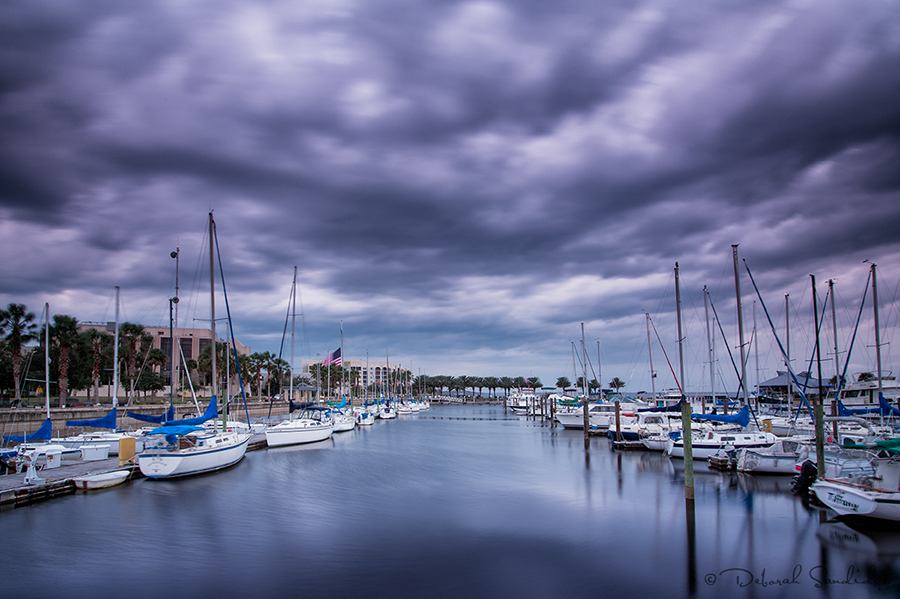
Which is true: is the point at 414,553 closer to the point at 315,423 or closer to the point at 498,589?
the point at 498,589

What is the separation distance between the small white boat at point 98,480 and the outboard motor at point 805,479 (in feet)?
118

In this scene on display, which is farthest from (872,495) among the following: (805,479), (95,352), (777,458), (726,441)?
(95,352)

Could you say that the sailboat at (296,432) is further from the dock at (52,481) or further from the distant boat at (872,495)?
the distant boat at (872,495)

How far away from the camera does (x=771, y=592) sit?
15.8m

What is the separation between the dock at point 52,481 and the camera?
24188 millimetres

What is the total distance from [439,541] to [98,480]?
19120mm

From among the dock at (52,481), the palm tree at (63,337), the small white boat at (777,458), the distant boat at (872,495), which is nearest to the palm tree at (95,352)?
the palm tree at (63,337)

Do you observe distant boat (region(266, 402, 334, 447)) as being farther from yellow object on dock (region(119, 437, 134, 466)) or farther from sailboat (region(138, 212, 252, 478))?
yellow object on dock (region(119, 437, 134, 466))

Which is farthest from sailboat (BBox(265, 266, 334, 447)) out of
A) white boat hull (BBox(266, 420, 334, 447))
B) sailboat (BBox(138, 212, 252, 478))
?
sailboat (BBox(138, 212, 252, 478))

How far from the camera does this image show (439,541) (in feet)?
70.0

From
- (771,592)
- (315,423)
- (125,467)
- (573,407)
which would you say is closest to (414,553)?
(771,592)

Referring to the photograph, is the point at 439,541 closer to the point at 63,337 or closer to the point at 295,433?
the point at 295,433

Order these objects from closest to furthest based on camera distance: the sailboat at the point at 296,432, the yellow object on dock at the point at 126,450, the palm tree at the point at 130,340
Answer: the yellow object on dock at the point at 126,450 < the sailboat at the point at 296,432 < the palm tree at the point at 130,340

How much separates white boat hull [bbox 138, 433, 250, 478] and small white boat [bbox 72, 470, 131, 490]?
1.53m
